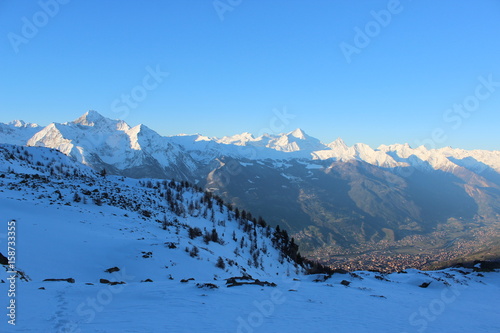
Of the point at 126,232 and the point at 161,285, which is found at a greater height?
the point at 126,232

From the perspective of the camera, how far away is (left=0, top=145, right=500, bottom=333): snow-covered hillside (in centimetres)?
1303

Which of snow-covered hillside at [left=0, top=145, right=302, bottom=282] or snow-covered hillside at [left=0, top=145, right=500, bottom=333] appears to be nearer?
snow-covered hillside at [left=0, top=145, right=500, bottom=333]

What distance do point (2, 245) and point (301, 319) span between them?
21.8 meters

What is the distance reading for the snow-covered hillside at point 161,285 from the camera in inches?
513

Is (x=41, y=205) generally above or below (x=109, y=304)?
above

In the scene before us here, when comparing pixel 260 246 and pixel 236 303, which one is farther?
pixel 260 246

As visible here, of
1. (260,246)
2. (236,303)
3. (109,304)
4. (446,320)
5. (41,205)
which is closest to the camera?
(109,304)

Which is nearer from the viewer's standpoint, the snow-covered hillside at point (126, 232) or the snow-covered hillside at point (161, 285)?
the snow-covered hillside at point (161, 285)

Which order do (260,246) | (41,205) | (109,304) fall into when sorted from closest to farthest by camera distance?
1. (109,304)
2. (41,205)
3. (260,246)

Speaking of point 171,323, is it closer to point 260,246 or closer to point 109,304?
point 109,304

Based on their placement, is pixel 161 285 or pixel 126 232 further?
pixel 126 232

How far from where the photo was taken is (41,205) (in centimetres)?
3319

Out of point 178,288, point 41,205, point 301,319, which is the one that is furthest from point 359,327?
point 41,205

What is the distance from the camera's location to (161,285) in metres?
18.6
